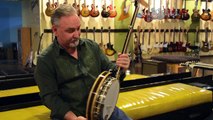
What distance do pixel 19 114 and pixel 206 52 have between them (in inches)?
233

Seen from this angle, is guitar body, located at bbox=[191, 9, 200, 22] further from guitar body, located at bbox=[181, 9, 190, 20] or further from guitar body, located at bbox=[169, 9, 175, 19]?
guitar body, located at bbox=[169, 9, 175, 19]

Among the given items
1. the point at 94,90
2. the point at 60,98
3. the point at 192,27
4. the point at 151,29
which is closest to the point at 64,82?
the point at 60,98

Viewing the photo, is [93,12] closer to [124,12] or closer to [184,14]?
[124,12]

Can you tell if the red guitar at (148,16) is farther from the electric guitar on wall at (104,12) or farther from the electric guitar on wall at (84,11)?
the electric guitar on wall at (84,11)

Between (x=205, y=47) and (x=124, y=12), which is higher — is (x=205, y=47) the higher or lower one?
the lower one

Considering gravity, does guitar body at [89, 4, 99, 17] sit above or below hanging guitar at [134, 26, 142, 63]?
above

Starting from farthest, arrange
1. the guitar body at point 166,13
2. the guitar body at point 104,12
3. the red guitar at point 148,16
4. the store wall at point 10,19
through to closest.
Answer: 1. the store wall at point 10,19
2. the guitar body at point 166,13
3. the red guitar at point 148,16
4. the guitar body at point 104,12

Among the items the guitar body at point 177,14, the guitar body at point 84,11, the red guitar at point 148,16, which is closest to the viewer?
the guitar body at point 84,11

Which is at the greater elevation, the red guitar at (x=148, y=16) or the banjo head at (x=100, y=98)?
the red guitar at (x=148, y=16)

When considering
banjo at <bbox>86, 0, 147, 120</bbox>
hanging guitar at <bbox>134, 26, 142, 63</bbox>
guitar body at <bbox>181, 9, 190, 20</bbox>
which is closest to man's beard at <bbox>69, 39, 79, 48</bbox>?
banjo at <bbox>86, 0, 147, 120</bbox>

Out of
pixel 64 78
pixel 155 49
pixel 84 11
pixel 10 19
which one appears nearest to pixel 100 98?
pixel 64 78

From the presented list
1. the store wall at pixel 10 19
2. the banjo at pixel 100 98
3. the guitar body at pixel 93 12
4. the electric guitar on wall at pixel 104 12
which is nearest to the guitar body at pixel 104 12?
the electric guitar on wall at pixel 104 12

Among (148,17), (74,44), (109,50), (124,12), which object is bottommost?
(109,50)

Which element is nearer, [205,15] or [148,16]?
[148,16]
